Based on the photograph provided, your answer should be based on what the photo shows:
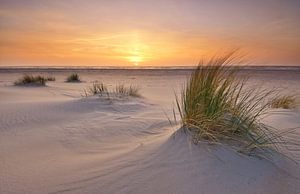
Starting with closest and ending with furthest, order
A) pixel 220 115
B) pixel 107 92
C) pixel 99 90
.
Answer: pixel 220 115
pixel 107 92
pixel 99 90

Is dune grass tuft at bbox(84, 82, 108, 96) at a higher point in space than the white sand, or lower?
higher

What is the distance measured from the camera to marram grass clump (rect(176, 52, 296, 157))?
113 inches

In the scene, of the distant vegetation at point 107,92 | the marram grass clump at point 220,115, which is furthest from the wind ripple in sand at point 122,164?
the distant vegetation at point 107,92

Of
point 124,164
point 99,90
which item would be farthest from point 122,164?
point 99,90

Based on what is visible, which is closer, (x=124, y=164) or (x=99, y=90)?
(x=124, y=164)

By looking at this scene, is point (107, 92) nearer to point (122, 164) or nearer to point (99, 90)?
point (99, 90)

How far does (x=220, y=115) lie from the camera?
3.09 meters

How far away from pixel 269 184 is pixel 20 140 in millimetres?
2370

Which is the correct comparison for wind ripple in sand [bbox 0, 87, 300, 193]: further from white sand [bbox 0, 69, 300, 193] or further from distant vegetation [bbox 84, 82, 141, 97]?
distant vegetation [bbox 84, 82, 141, 97]

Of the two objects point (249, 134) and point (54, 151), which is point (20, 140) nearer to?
point (54, 151)

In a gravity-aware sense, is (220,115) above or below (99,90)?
above

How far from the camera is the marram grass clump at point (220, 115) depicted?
2.88 meters

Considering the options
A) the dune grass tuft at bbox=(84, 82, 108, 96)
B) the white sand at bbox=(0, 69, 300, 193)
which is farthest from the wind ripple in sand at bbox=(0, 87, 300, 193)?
the dune grass tuft at bbox=(84, 82, 108, 96)

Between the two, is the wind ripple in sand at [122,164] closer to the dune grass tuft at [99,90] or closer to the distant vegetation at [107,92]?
the distant vegetation at [107,92]
